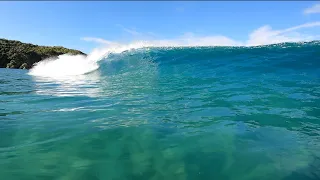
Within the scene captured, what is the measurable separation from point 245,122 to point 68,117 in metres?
3.64

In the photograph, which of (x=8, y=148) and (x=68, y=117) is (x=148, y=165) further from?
(x=68, y=117)

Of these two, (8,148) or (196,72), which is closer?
(8,148)

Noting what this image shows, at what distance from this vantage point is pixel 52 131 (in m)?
4.94

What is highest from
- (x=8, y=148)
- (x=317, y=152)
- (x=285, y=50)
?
(x=285, y=50)

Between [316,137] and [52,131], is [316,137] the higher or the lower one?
the lower one

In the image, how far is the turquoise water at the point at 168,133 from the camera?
3.66m

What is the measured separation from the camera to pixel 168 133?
194 inches

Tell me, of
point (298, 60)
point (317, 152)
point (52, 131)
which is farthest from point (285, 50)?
point (52, 131)

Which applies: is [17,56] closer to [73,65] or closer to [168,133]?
[73,65]

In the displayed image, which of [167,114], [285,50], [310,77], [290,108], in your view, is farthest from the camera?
[285,50]

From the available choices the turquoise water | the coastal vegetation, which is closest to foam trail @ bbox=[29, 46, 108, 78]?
the turquoise water

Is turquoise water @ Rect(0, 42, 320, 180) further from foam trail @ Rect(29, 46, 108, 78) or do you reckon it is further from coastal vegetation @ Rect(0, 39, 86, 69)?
coastal vegetation @ Rect(0, 39, 86, 69)

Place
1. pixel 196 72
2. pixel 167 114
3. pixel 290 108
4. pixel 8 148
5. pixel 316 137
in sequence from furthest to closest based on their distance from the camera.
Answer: pixel 196 72 < pixel 290 108 < pixel 167 114 < pixel 316 137 < pixel 8 148

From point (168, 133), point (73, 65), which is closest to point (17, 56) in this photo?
point (73, 65)
